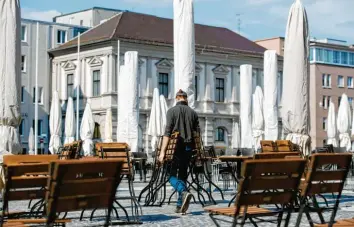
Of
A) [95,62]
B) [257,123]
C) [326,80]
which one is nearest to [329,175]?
[257,123]

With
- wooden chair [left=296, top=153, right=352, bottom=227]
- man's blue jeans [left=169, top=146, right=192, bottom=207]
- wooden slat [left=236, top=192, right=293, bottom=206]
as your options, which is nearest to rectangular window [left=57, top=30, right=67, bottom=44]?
man's blue jeans [left=169, top=146, right=192, bottom=207]

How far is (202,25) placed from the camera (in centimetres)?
7106

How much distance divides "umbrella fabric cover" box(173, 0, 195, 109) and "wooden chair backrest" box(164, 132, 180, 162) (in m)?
4.98

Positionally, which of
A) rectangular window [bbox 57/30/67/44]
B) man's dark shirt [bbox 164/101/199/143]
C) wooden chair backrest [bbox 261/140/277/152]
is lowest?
wooden chair backrest [bbox 261/140/277/152]

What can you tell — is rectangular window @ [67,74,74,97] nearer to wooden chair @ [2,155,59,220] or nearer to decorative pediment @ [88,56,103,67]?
decorative pediment @ [88,56,103,67]

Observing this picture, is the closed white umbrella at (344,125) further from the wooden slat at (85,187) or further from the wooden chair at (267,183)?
the wooden slat at (85,187)

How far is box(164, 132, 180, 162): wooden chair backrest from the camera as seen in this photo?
12.2 meters

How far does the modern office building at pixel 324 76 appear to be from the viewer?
277 feet

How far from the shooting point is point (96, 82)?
61.7m

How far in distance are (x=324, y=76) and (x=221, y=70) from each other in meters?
23.0

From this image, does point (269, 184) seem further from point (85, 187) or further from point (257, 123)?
point (257, 123)

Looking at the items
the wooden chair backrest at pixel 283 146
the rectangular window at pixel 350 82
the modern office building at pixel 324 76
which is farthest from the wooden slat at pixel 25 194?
the rectangular window at pixel 350 82

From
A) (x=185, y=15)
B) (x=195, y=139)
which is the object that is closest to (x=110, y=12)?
(x=185, y=15)

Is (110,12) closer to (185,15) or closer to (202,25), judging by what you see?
(202,25)
